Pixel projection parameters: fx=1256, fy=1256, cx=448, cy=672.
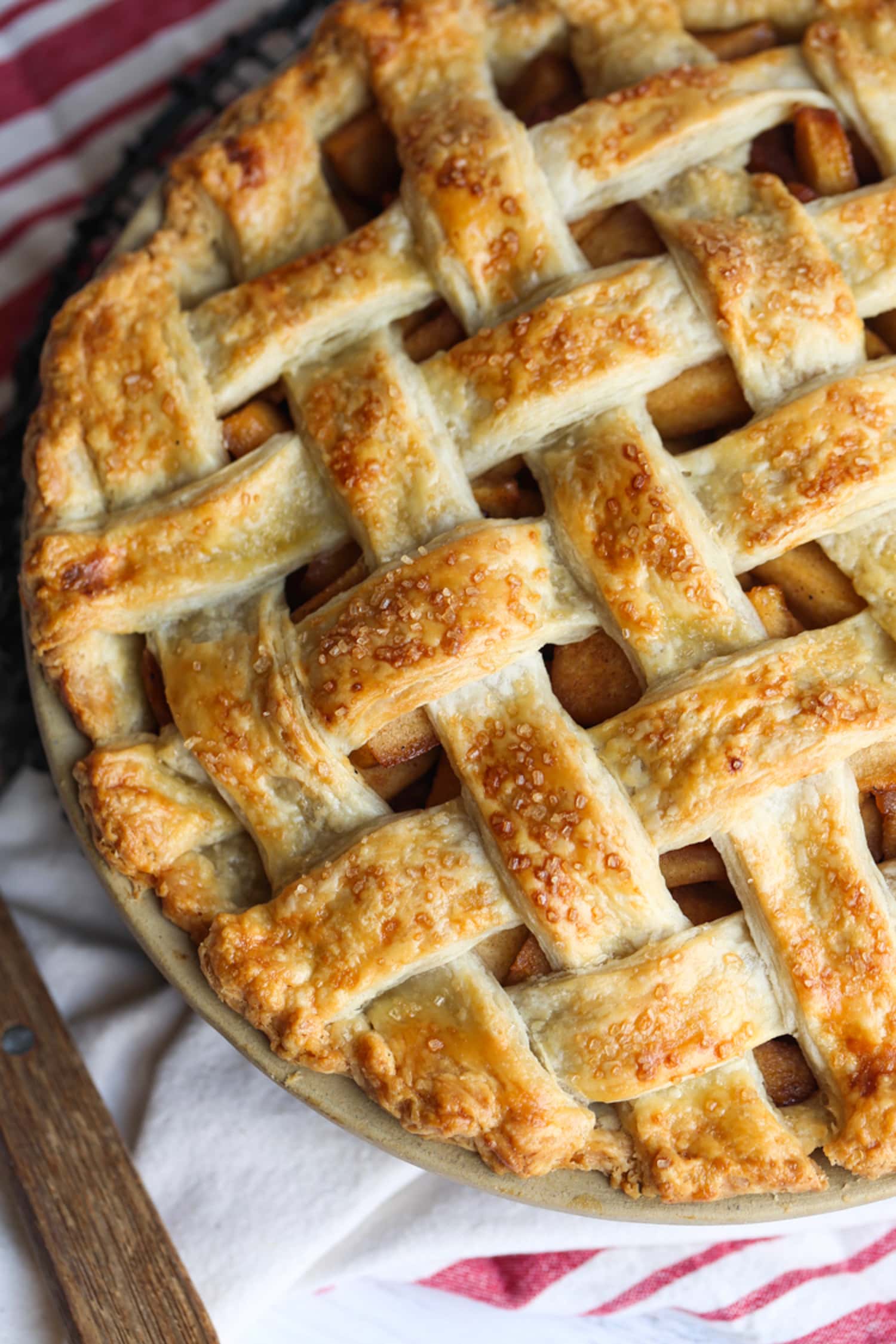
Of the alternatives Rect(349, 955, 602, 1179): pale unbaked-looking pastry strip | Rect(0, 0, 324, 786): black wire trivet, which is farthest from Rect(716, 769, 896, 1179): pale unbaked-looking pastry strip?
Rect(0, 0, 324, 786): black wire trivet

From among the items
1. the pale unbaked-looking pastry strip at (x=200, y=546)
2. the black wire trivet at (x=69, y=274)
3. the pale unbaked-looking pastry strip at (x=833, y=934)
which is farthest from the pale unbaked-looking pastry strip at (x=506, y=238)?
the pale unbaked-looking pastry strip at (x=833, y=934)

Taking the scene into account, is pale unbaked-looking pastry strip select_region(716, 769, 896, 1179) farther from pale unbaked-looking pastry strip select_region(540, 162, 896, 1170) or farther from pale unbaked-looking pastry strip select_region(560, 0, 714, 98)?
pale unbaked-looking pastry strip select_region(560, 0, 714, 98)

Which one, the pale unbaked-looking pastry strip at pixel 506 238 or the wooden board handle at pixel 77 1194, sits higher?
the pale unbaked-looking pastry strip at pixel 506 238

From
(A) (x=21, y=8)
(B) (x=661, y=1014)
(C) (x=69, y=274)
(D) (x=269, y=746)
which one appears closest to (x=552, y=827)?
(B) (x=661, y=1014)

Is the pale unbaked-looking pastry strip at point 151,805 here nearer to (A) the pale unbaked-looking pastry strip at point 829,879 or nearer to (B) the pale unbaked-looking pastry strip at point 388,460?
(B) the pale unbaked-looking pastry strip at point 388,460

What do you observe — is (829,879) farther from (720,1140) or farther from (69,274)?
(69,274)
